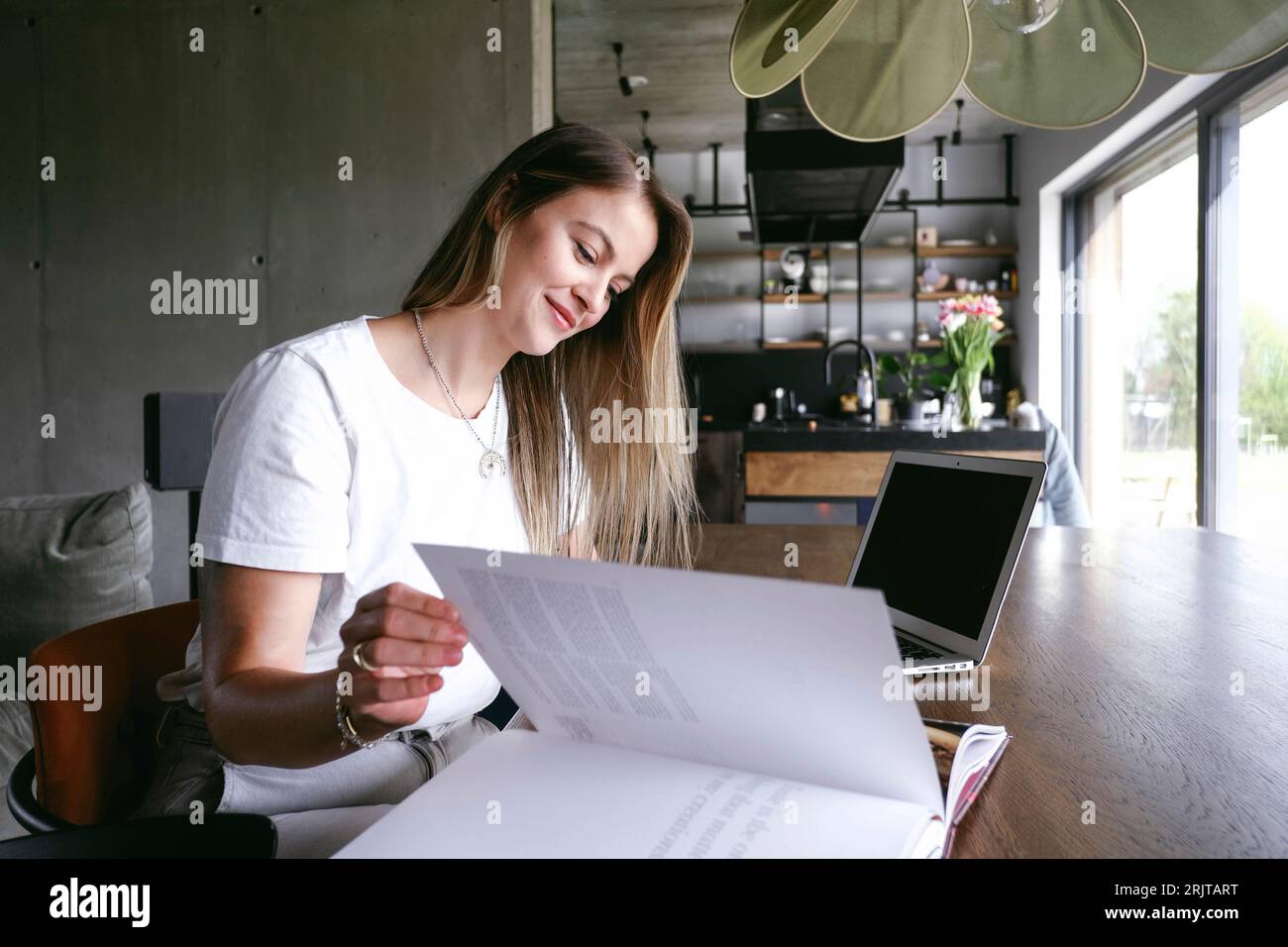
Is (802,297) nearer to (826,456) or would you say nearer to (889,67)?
(826,456)

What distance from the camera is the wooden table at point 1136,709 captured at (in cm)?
61

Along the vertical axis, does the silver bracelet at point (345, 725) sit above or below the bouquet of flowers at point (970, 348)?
below

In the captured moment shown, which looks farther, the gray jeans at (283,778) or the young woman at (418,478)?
the gray jeans at (283,778)

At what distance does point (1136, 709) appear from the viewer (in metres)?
0.83

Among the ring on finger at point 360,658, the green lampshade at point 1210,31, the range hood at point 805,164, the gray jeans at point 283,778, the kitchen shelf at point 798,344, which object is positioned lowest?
the gray jeans at point 283,778

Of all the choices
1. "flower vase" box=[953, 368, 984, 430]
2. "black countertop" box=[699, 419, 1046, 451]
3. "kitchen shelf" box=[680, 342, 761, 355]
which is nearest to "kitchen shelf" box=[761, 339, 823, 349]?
"kitchen shelf" box=[680, 342, 761, 355]

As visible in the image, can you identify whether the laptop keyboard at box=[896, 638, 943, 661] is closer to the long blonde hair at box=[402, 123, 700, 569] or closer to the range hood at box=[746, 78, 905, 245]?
the long blonde hair at box=[402, 123, 700, 569]

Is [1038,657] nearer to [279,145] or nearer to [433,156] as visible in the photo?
[433,156]

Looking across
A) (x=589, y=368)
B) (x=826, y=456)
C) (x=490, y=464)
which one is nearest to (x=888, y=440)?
(x=826, y=456)

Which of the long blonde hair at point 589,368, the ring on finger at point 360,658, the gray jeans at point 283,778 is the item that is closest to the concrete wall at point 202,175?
the long blonde hair at point 589,368

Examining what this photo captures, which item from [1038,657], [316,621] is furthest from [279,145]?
[1038,657]

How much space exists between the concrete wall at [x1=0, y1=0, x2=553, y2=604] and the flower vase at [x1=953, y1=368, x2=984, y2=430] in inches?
85.4

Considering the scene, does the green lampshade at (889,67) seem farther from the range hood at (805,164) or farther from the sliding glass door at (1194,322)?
the sliding glass door at (1194,322)

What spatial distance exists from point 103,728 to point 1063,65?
139 cm
